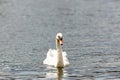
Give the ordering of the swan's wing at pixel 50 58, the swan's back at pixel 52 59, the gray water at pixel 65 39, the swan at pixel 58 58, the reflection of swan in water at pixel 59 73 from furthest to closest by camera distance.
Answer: the swan's wing at pixel 50 58, the swan's back at pixel 52 59, the swan at pixel 58 58, the gray water at pixel 65 39, the reflection of swan in water at pixel 59 73

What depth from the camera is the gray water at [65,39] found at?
28359mm

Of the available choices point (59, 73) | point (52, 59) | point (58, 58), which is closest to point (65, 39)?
point (52, 59)

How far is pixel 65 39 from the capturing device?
38.0m

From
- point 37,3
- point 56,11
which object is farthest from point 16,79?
point 37,3

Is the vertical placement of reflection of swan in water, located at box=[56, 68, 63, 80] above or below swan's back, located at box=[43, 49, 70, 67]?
below

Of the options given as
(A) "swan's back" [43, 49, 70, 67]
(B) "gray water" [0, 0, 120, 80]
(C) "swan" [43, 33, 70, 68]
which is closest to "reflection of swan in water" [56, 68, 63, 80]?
(B) "gray water" [0, 0, 120, 80]

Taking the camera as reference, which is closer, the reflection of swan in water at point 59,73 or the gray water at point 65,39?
the reflection of swan in water at point 59,73

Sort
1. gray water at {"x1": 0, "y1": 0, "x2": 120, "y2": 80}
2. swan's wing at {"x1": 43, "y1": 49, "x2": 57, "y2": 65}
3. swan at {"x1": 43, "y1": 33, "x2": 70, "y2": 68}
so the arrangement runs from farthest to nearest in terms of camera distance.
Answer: swan's wing at {"x1": 43, "y1": 49, "x2": 57, "y2": 65} < swan at {"x1": 43, "y1": 33, "x2": 70, "y2": 68} < gray water at {"x1": 0, "y1": 0, "x2": 120, "y2": 80}


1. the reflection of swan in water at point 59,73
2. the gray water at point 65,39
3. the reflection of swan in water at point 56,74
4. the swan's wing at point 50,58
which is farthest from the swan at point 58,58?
the reflection of swan in water at point 56,74

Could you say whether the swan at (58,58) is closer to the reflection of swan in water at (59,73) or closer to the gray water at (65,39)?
the gray water at (65,39)

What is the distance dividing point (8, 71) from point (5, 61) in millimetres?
2654

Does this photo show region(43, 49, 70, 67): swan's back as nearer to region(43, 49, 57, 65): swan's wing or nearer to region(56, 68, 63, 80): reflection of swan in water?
region(43, 49, 57, 65): swan's wing

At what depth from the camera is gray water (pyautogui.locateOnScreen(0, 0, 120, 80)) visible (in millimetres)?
28359

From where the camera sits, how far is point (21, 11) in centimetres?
5497
